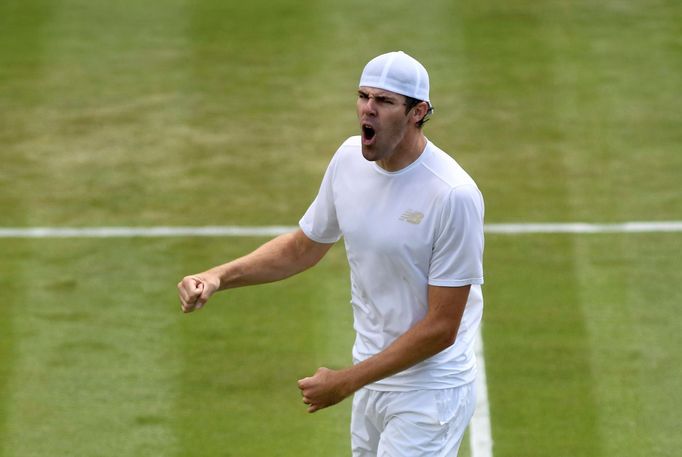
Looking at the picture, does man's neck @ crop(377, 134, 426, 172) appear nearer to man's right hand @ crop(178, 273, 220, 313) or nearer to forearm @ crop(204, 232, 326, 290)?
forearm @ crop(204, 232, 326, 290)

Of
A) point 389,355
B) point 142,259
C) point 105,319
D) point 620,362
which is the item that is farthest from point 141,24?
point 389,355

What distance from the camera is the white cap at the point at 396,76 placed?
5242 mm

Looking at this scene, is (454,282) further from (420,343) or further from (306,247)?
(306,247)

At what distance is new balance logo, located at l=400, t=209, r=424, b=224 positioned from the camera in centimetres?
530

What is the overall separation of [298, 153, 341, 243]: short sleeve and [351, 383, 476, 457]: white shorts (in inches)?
27.4

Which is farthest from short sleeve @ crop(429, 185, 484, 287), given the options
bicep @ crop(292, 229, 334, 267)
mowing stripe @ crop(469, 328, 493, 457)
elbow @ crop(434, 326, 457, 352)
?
mowing stripe @ crop(469, 328, 493, 457)

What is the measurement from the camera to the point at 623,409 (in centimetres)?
775

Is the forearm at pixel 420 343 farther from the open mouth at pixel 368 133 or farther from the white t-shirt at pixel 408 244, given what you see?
the open mouth at pixel 368 133

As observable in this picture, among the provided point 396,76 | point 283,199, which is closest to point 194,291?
point 396,76

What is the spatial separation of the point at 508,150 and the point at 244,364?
342 centimetres

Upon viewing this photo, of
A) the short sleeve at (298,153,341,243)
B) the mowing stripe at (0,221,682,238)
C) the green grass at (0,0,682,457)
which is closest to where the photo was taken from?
the short sleeve at (298,153,341,243)

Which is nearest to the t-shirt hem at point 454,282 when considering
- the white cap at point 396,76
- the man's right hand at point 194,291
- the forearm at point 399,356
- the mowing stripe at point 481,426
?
the forearm at point 399,356

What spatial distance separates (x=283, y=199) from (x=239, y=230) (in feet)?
1.66

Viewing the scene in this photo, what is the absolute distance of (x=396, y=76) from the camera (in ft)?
17.2
